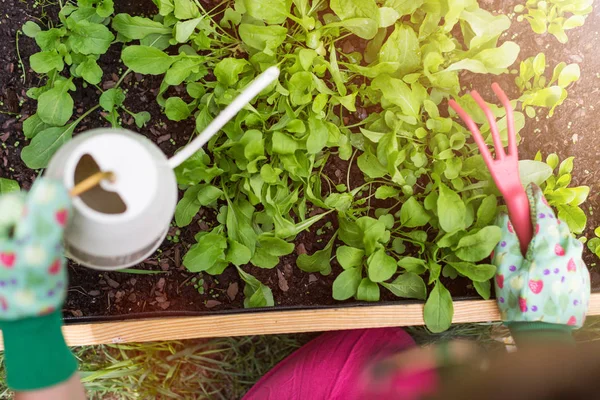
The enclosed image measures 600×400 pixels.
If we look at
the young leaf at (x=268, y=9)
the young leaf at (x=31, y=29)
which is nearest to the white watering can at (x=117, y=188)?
the young leaf at (x=268, y=9)

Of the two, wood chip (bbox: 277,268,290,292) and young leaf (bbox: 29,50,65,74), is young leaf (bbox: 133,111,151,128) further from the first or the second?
wood chip (bbox: 277,268,290,292)

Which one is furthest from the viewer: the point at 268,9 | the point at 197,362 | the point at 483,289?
the point at 197,362

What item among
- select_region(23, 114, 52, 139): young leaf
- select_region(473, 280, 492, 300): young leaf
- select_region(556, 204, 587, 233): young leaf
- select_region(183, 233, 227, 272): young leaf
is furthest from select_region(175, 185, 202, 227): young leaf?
select_region(556, 204, 587, 233): young leaf

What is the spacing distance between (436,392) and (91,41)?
2.42 feet

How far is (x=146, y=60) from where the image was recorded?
86 centimetres

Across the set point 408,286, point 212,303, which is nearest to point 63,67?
point 212,303

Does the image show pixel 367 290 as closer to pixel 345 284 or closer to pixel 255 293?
pixel 345 284

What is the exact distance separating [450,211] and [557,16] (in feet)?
1.35

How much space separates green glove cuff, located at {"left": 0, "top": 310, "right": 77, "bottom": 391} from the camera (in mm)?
526

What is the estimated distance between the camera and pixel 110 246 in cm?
54

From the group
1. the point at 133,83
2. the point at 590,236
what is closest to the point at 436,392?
the point at 590,236

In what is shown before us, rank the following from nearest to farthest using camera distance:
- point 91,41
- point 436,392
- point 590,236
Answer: point 436,392, point 91,41, point 590,236

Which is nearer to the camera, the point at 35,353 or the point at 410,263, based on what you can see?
the point at 35,353

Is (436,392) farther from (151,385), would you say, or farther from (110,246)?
(151,385)
